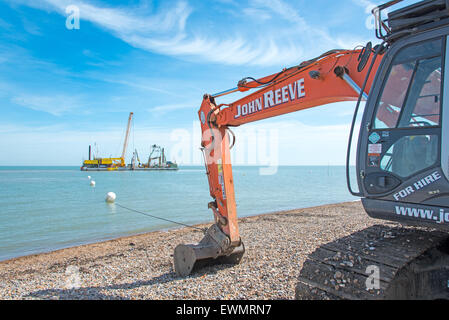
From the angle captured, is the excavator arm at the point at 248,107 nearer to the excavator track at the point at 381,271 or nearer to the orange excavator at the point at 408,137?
the orange excavator at the point at 408,137

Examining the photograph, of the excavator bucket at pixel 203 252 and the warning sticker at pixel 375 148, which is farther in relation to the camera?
the excavator bucket at pixel 203 252

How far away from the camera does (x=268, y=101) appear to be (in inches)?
201

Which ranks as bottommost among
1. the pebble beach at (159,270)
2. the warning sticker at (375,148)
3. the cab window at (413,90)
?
the pebble beach at (159,270)

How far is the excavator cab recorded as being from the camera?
267 centimetres

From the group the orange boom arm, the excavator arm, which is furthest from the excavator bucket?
the orange boom arm

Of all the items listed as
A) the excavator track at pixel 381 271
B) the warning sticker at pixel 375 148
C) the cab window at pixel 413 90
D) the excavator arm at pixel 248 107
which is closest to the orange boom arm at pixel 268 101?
the excavator arm at pixel 248 107

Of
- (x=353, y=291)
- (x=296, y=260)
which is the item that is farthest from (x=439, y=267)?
(x=296, y=260)

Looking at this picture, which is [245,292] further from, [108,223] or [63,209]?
[63,209]

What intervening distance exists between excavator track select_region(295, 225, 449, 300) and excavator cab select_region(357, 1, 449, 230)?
14.3 inches

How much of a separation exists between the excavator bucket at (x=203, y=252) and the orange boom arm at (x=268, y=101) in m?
0.19

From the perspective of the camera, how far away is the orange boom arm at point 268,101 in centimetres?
393

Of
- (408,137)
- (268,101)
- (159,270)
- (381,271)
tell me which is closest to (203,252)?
(159,270)

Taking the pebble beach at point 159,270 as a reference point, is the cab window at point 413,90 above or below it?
above
